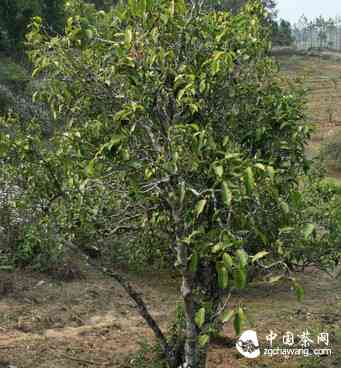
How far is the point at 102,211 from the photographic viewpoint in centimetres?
406

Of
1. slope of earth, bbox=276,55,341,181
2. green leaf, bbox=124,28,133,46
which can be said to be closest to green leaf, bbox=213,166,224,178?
green leaf, bbox=124,28,133,46

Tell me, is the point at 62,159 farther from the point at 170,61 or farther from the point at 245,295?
the point at 245,295

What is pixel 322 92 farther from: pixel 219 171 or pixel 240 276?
pixel 240 276

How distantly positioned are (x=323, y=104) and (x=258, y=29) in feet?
107

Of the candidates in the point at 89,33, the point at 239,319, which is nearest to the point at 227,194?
the point at 239,319

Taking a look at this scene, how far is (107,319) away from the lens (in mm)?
6309

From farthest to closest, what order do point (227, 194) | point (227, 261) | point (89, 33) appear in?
1. point (89, 33)
2. point (227, 194)
3. point (227, 261)

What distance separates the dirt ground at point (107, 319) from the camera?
5.27 m

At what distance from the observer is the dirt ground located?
17.3 ft

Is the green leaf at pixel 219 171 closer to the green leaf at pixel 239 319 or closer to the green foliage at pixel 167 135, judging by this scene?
the green foliage at pixel 167 135

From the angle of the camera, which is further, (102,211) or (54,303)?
(54,303)

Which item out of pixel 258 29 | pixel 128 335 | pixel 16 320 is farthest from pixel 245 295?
pixel 258 29

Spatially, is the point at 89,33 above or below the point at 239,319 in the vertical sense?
above

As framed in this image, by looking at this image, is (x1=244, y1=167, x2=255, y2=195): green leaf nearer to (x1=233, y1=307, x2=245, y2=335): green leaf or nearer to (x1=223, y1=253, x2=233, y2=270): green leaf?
(x1=223, y1=253, x2=233, y2=270): green leaf
